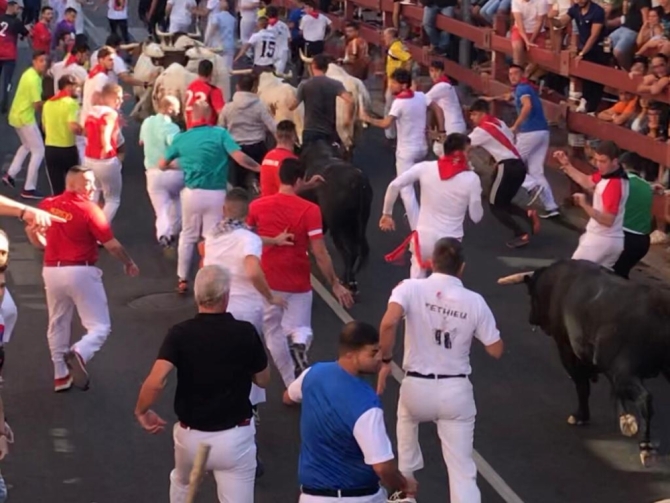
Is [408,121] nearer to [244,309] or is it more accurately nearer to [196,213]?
[196,213]

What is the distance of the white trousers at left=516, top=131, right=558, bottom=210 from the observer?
17219mm

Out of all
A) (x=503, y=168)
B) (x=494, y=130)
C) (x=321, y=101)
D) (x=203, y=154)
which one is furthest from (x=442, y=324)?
(x=321, y=101)

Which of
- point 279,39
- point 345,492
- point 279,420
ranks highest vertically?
point 345,492

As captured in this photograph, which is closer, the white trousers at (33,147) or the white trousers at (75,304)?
the white trousers at (75,304)

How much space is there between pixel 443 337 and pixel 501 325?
4903mm

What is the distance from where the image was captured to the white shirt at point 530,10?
65.8 ft

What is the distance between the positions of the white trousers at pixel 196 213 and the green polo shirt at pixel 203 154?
0.08 m

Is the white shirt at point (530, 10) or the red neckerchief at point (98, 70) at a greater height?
the red neckerchief at point (98, 70)

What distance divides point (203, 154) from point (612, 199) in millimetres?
3934

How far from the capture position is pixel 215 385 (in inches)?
300

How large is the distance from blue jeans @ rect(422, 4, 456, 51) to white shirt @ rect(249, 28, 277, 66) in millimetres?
2776

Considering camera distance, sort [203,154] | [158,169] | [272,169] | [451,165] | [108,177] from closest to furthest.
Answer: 1. [451,165]
2. [272,169]
3. [203,154]
4. [158,169]
5. [108,177]

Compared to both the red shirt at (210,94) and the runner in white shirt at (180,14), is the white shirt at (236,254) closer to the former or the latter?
the red shirt at (210,94)

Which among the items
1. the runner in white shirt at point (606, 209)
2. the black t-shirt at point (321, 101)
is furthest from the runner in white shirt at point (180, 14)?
the runner in white shirt at point (606, 209)
